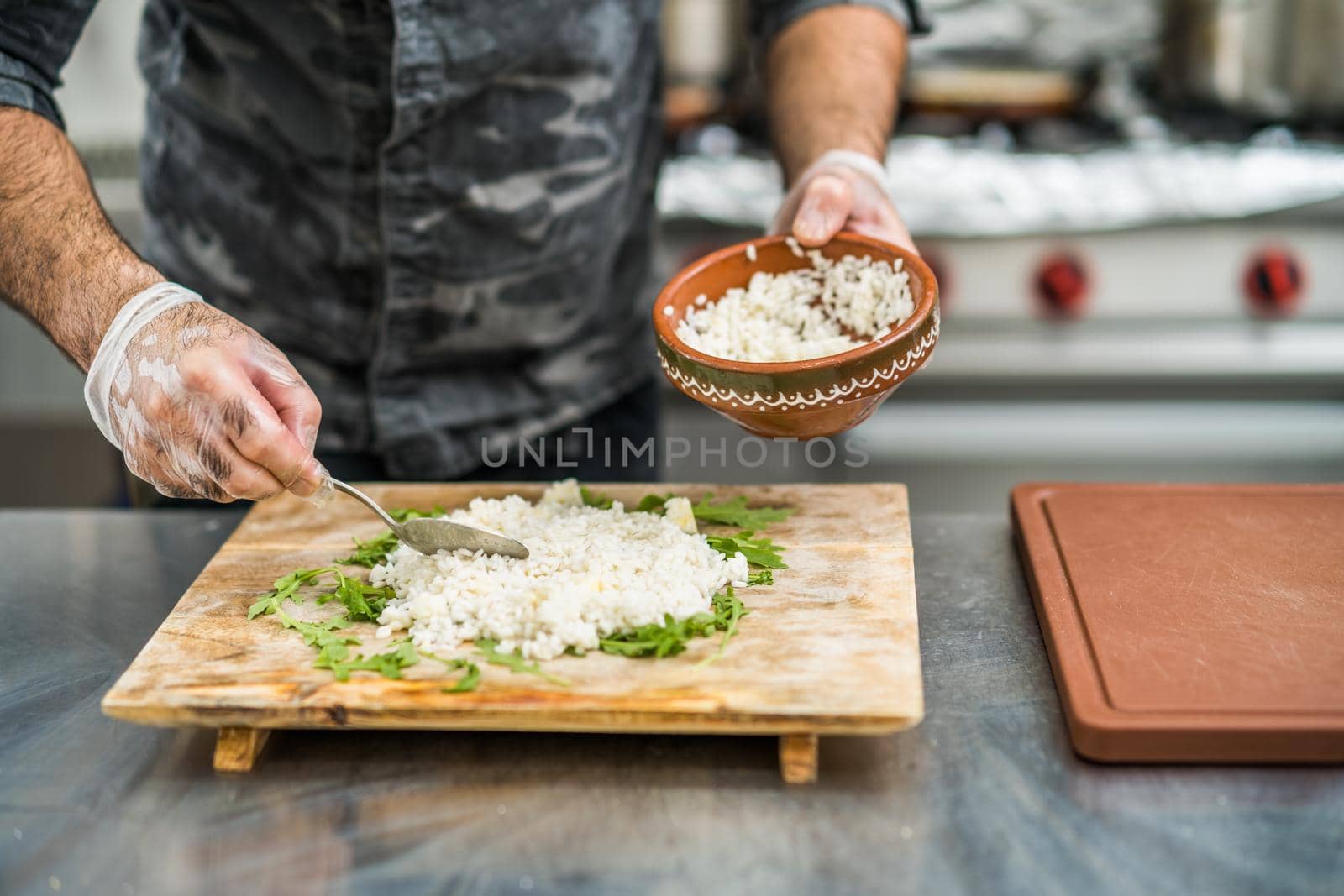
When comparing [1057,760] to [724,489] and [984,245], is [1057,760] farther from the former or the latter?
[984,245]

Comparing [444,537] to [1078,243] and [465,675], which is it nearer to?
[465,675]

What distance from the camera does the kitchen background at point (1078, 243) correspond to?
1.99 metres

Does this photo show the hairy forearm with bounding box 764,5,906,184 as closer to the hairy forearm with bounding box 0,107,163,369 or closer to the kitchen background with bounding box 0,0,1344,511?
Result: the kitchen background with bounding box 0,0,1344,511

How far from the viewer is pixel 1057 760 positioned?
0.91 meters

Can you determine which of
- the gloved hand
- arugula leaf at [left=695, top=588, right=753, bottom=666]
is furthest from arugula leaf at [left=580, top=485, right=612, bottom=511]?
the gloved hand

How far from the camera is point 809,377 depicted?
3.50ft

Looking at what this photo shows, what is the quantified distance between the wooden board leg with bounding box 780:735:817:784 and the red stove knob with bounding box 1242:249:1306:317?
148 cm

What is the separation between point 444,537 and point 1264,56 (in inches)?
76.3

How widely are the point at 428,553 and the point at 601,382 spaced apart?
0.58 m

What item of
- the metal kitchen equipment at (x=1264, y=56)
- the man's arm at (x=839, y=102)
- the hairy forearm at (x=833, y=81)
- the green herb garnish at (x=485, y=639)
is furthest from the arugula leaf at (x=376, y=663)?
the metal kitchen equipment at (x=1264, y=56)

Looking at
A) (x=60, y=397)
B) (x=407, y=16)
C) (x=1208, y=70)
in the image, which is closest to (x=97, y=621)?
(x=407, y=16)

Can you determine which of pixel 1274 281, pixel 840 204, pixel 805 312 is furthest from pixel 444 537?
pixel 1274 281

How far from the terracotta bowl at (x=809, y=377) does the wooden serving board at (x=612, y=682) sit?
5.6 inches

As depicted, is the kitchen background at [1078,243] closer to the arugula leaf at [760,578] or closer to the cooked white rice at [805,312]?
the cooked white rice at [805,312]
